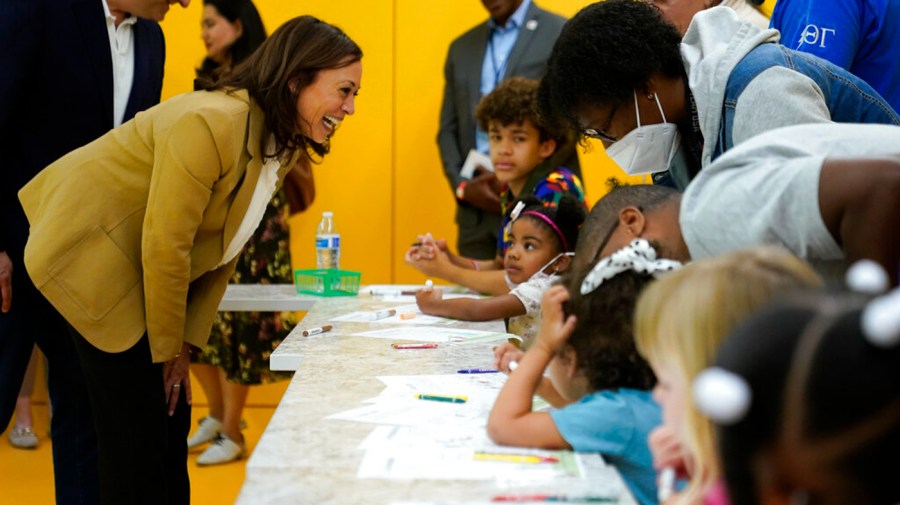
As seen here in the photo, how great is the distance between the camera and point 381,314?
9.37 ft

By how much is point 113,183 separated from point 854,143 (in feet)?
5.22

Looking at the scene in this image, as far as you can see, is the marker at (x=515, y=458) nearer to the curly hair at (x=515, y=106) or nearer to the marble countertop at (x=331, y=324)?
the marble countertop at (x=331, y=324)

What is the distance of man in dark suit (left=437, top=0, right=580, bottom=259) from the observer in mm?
4316

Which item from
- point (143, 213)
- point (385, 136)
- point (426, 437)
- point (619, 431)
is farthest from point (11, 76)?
point (385, 136)

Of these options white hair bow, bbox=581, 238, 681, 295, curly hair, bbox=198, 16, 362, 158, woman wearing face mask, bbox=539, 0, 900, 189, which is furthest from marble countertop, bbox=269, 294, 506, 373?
white hair bow, bbox=581, 238, 681, 295

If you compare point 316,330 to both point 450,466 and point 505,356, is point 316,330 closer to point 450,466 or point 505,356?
point 505,356

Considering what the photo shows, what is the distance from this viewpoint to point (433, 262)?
333 centimetres

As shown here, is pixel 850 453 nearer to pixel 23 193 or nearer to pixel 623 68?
pixel 623 68

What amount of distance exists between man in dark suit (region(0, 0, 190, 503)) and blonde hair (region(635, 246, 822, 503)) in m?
1.98

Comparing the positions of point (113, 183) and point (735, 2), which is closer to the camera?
point (113, 183)

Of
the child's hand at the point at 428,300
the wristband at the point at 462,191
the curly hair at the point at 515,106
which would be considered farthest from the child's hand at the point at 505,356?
the wristband at the point at 462,191

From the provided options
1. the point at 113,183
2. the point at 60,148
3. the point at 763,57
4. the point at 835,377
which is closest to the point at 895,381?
the point at 835,377

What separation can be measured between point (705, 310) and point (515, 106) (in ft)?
8.50

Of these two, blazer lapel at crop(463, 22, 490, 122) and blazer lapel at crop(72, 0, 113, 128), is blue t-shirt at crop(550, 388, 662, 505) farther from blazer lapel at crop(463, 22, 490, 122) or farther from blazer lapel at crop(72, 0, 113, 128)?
blazer lapel at crop(463, 22, 490, 122)
